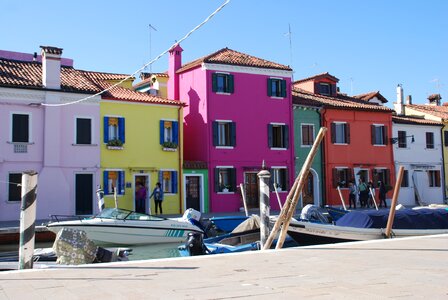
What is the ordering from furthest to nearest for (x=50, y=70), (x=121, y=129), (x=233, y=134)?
(x=233, y=134)
(x=121, y=129)
(x=50, y=70)

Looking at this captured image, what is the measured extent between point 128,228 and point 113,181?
806 cm

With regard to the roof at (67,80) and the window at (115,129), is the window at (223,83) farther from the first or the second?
the window at (115,129)

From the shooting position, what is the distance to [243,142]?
30.3 meters

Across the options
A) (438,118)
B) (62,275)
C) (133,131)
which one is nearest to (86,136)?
(133,131)

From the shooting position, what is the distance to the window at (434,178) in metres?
38.3

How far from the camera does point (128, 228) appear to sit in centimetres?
1867

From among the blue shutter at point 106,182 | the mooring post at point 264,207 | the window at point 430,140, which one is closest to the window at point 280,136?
the blue shutter at point 106,182

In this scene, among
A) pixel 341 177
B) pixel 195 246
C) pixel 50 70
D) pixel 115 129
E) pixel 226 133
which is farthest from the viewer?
pixel 341 177

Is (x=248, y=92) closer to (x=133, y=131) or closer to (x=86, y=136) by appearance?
(x=133, y=131)

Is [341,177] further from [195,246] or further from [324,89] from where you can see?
[195,246]

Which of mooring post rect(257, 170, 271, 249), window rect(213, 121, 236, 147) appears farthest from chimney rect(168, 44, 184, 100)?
mooring post rect(257, 170, 271, 249)

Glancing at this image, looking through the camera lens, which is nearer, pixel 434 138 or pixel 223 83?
pixel 223 83

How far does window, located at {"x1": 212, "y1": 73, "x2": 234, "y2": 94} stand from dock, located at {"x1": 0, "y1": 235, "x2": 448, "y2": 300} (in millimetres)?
20850

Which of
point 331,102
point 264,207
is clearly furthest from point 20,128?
point 331,102
